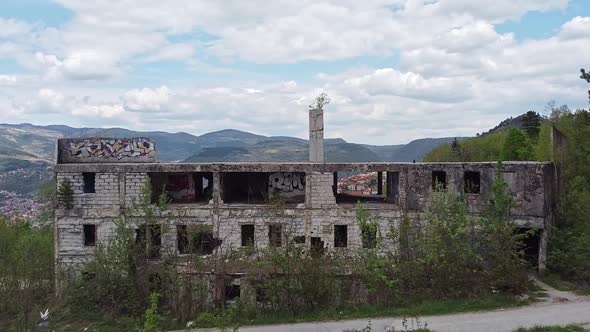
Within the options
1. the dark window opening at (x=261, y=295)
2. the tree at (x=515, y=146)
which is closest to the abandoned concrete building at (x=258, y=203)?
the dark window opening at (x=261, y=295)

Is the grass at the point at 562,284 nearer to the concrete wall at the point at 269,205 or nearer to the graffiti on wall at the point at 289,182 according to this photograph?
the concrete wall at the point at 269,205

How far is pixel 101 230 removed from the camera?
2316cm

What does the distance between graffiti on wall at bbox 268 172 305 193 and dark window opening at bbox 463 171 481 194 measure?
23.2ft

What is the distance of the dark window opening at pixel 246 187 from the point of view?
82.2ft

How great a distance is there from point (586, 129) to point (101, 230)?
2528cm

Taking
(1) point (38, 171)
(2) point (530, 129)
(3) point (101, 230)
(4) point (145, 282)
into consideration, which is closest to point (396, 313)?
(4) point (145, 282)

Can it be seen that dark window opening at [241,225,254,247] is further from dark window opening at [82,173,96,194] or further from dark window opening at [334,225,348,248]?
dark window opening at [82,173,96,194]

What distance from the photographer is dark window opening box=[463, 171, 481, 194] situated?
72.6ft

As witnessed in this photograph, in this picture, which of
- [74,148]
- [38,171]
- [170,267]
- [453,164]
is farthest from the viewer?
[38,171]

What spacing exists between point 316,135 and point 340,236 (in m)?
5.32

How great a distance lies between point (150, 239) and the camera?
65.8ft

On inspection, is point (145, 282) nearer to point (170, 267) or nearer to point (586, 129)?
point (170, 267)

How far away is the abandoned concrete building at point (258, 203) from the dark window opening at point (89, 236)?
44mm

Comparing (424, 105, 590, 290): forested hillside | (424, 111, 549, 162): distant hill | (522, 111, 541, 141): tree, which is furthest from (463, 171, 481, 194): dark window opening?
(522, 111, 541, 141): tree
